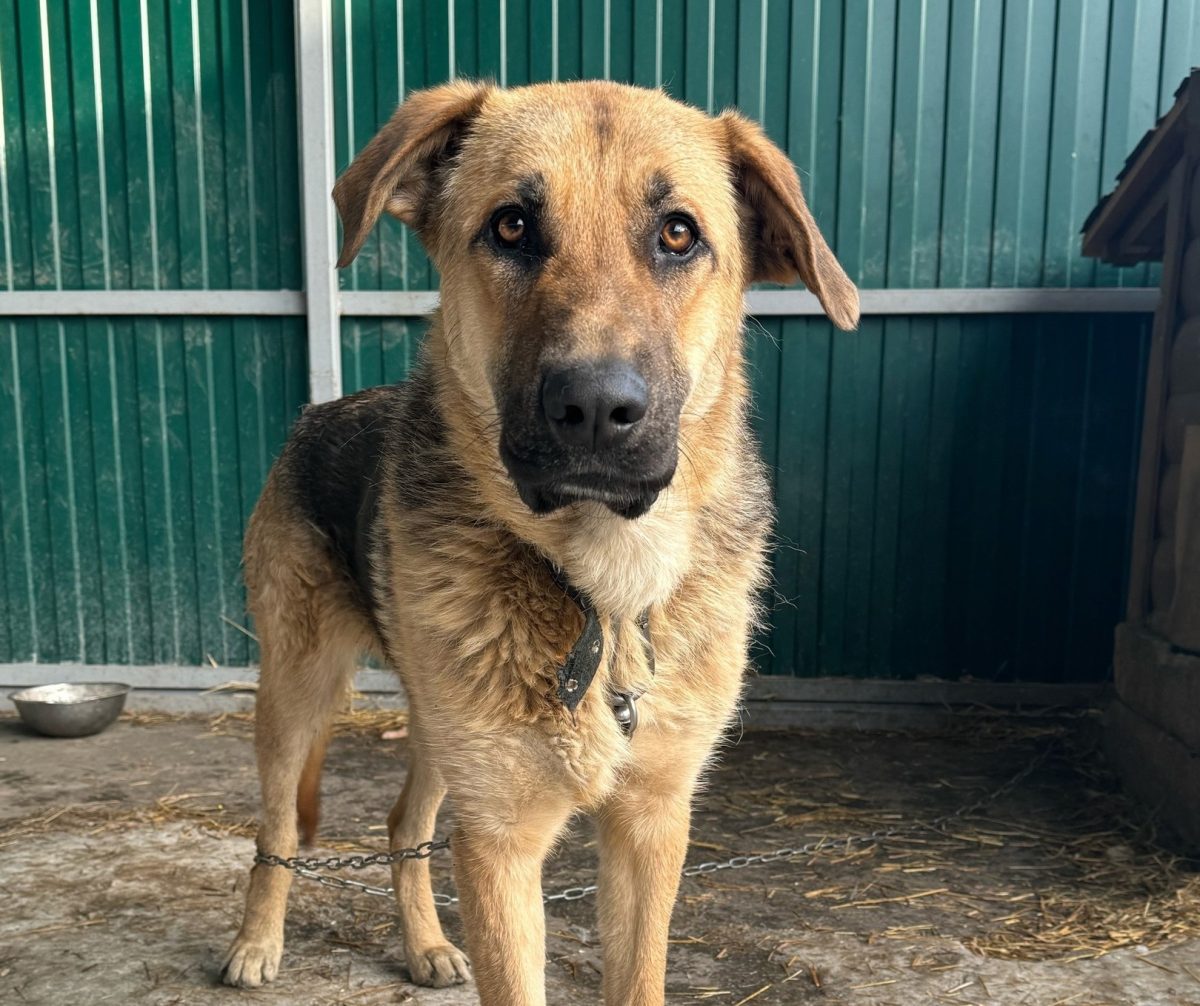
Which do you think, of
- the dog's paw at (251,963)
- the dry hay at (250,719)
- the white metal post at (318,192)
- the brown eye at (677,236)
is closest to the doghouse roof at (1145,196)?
the brown eye at (677,236)

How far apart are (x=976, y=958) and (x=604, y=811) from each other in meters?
1.64

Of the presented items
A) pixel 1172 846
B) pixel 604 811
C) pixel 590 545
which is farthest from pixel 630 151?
pixel 1172 846

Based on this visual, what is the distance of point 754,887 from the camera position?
147 inches

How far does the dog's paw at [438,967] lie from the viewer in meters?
3.05

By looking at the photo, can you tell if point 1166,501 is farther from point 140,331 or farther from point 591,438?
point 140,331

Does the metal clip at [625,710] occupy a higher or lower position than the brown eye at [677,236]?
lower

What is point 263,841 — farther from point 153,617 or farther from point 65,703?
point 153,617

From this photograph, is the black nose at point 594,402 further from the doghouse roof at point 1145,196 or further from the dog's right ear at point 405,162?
the doghouse roof at point 1145,196

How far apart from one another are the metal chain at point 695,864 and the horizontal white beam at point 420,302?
7.58 feet

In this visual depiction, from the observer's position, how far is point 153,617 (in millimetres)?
5762

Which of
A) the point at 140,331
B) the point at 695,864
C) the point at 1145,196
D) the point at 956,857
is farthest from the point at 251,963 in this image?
the point at 1145,196

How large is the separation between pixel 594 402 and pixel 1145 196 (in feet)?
12.7

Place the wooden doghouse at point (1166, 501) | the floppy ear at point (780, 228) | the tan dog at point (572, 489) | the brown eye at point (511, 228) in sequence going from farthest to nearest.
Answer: the wooden doghouse at point (1166, 501), the floppy ear at point (780, 228), the brown eye at point (511, 228), the tan dog at point (572, 489)

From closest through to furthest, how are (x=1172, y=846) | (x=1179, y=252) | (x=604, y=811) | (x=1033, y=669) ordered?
1. (x=604, y=811)
2. (x=1172, y=846)
3. (x=1179, y=252)
4. (x=1033, y=669)
